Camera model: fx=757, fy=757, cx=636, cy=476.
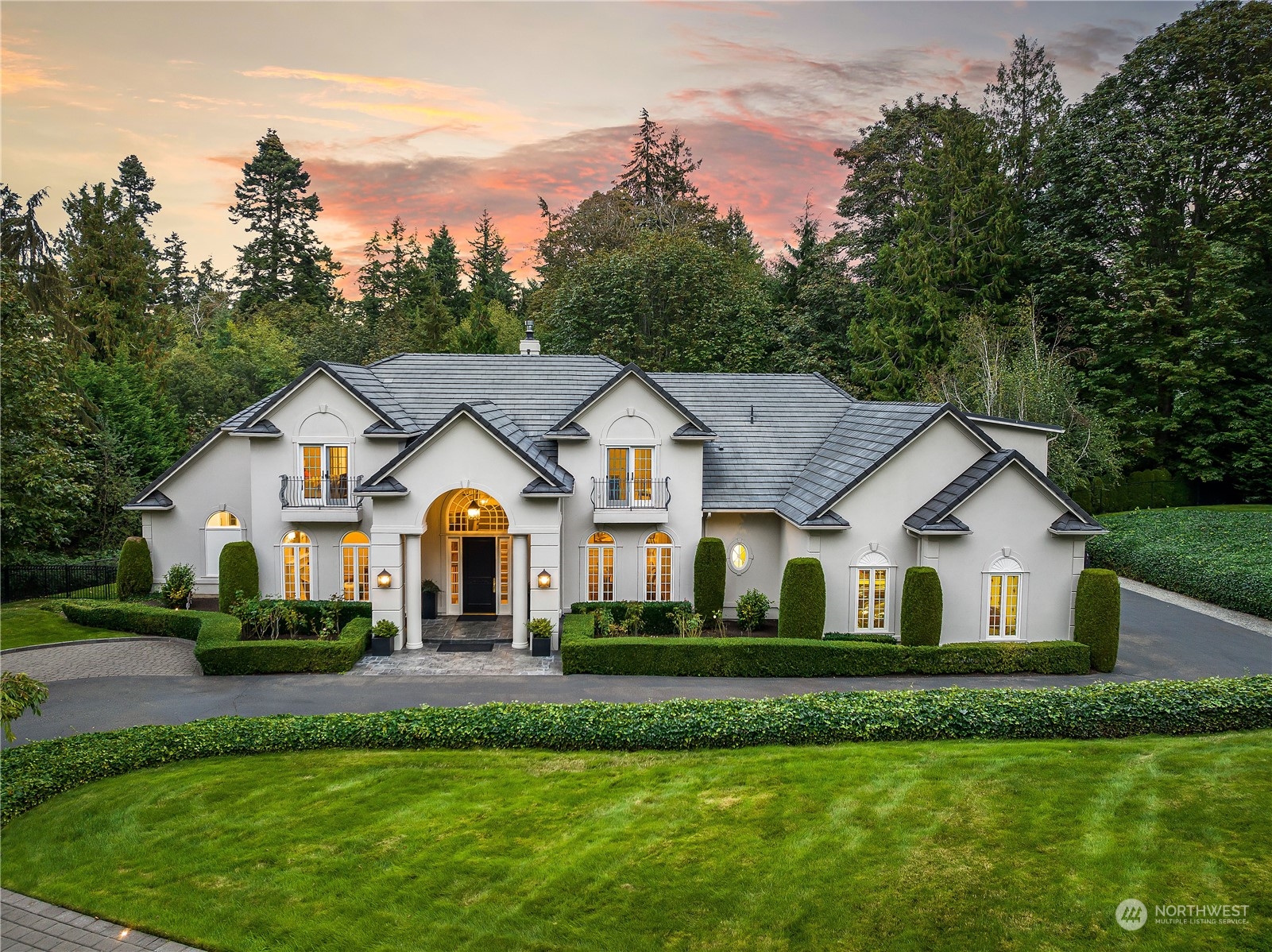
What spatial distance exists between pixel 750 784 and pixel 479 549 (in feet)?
46.0

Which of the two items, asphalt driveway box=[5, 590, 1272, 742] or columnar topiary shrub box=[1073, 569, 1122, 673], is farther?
columnar topiary shrub box=[1073, 569, 1122, 673]

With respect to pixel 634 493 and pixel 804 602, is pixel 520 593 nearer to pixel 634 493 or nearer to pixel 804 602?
pixel 634 493

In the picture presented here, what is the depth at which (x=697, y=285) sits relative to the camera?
41.5 metres

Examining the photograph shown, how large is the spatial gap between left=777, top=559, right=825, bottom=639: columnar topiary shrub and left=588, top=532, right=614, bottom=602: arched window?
18.3 feet

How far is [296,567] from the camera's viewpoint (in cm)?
2284

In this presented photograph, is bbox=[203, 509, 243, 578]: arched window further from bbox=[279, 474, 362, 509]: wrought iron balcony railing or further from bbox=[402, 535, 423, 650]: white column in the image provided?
bbox=[402, 535, 423, 650]: white column

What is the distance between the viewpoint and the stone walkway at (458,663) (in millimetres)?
18641

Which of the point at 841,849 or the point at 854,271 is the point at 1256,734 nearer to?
the point at 841,849

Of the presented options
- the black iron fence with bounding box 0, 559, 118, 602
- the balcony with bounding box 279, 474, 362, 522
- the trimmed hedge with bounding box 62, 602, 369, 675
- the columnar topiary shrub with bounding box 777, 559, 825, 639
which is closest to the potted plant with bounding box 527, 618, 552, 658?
the trimmed hedge with bounding box 62, 602, 369, 675

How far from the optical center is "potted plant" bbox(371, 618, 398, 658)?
65.7 ft

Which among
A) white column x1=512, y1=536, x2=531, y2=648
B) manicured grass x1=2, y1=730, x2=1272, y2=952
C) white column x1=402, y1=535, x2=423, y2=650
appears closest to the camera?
manicured grass x1=2, y1=730, x2=1272, y2=952

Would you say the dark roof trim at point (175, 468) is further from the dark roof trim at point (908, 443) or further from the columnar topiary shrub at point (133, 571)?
the dark roof trim at point (908, 443)

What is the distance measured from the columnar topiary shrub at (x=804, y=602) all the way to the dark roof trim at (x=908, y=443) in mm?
1515

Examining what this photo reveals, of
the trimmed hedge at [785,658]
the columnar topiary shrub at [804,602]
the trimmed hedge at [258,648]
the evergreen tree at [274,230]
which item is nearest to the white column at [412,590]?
the trimmed hedge at [258,648]
